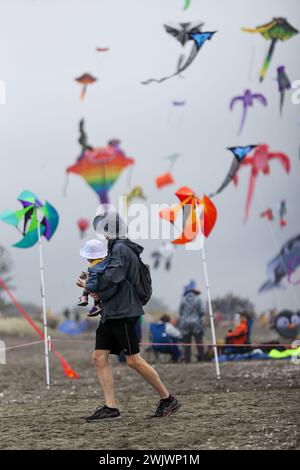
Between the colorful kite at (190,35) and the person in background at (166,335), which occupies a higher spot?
the colorful kite at (190,35)

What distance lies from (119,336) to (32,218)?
4.83m

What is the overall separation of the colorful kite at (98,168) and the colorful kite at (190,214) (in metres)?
14.9

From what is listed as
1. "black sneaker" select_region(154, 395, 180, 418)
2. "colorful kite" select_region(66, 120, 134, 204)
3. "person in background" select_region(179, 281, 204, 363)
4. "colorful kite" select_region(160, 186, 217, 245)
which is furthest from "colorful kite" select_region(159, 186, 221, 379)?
"colorful kite" select_region(66, 120, 134, 204)

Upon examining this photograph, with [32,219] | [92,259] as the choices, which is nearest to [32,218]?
[32,219]

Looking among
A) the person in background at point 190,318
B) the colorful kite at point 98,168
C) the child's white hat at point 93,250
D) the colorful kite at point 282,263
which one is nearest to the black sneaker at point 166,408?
the child's white hat at point 93,250

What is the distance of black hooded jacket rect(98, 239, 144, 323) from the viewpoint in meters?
5.71

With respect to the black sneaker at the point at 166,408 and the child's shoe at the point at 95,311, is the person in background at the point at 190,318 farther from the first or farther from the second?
the child's shoe at the point at 95,311

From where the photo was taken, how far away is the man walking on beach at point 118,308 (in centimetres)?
574

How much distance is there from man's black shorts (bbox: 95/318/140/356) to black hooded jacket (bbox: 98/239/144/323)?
0.08 metres

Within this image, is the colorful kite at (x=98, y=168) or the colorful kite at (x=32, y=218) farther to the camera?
the colorful kite at (x=98, y=168)

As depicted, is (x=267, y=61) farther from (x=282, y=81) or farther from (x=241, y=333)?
(x=241, y=333)

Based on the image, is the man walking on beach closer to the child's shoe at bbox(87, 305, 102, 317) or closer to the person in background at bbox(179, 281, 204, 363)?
the child's shoe at bbox(87, 305, 102, 317)

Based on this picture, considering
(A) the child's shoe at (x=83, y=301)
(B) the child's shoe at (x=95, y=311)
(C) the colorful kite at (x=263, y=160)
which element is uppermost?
(C) the colorful kite at (x=263, y=160)

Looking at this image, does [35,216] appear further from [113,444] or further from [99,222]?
[113,444]
